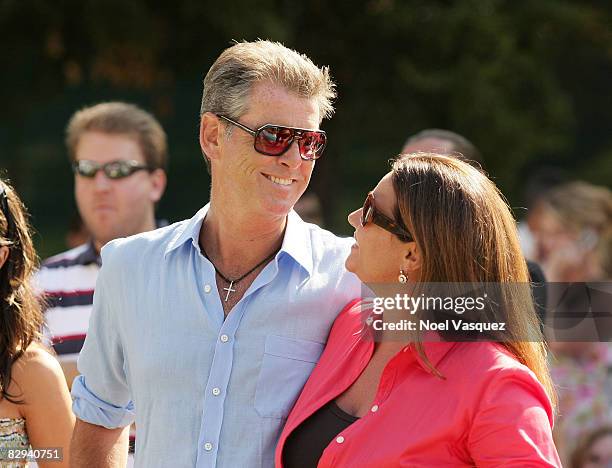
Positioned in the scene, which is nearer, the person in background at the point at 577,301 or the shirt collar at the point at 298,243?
the shirt collar at the point at 298,243

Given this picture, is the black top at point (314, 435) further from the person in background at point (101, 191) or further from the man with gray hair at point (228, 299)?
the person in background at point (101, 191)

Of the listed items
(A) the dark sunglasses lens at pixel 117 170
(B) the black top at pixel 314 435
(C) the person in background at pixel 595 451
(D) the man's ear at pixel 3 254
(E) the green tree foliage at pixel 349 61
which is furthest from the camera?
(E) the green tree foliage at pixel 349 61

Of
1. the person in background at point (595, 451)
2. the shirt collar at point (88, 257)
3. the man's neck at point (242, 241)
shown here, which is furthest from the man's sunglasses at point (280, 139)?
the person in background at point (595, 451)

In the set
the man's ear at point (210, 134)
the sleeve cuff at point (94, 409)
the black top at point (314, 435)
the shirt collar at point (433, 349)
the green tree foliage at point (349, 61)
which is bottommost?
the black top at point (314, 435)

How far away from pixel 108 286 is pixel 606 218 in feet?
14.5

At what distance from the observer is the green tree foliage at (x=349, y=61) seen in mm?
10242

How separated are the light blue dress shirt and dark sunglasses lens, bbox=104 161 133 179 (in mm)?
1552

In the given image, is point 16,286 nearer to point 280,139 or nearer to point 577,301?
point 280,139

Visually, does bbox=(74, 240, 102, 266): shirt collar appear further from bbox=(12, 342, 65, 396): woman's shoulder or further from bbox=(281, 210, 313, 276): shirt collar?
bbox=(281, 210, 313, 276): shirt collar

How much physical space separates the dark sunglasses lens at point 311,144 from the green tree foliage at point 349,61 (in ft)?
22.4

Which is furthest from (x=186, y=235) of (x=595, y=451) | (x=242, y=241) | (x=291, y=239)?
(x=595, y=451)

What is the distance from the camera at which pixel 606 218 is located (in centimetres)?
644

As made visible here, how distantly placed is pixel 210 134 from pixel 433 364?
3.41 ft

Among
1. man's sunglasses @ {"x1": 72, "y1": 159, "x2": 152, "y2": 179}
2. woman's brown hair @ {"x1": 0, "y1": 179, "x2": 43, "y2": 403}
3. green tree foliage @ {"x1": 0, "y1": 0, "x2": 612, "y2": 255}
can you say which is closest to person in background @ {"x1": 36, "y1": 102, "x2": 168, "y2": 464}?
man's sunglasses @ {"x1": 72, "y1": 159, "x2": 152, "y2": 179}
